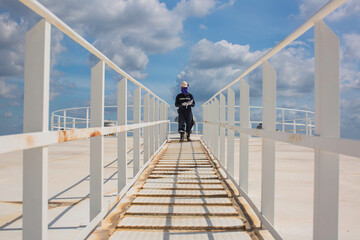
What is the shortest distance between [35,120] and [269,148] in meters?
1.72

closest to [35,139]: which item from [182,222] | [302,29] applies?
[182,222]

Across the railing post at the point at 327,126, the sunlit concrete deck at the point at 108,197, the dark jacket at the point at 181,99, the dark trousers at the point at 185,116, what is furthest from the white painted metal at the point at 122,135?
the dark trousers at the point at 185,116

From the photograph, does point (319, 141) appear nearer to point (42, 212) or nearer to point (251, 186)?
point (42, 212)

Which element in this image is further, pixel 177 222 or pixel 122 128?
pixel 122 128

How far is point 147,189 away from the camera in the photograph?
347cm

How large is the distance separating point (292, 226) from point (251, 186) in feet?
4.85

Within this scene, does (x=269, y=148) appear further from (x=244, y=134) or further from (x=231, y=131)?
(x=231, y=131)

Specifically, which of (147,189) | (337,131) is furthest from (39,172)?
(147,189)

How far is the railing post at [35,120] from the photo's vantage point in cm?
142

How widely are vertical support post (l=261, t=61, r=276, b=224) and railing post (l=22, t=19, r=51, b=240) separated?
5.39 ft

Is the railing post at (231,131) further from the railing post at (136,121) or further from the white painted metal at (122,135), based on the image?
the white painted metal at (122,135)

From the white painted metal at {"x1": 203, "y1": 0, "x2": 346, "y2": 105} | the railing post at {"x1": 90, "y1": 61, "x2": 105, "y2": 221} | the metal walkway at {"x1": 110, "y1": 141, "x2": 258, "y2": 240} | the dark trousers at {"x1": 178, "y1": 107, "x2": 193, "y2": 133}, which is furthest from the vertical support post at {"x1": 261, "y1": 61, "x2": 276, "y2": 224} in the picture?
the dark trousers at {"x1": 178, "y1": 107, "x2": 193, "y2": 133}

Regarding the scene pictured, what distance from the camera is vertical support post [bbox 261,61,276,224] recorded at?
226cm

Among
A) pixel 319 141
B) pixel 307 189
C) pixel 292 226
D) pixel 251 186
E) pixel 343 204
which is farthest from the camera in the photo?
pixel 251 186
